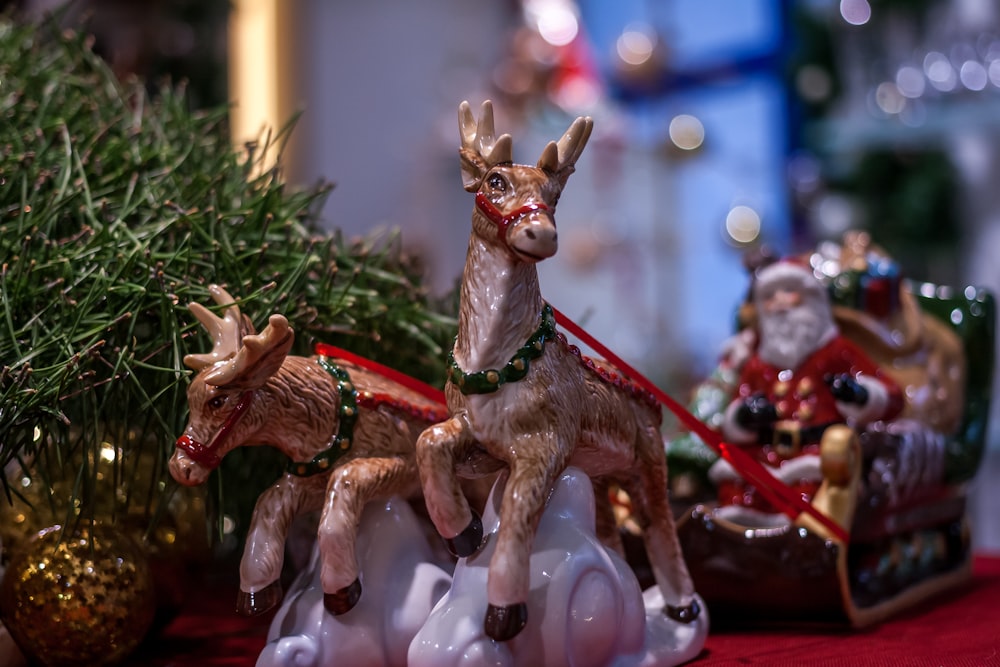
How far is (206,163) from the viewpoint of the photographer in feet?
3.51

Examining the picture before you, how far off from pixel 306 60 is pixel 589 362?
2.87 metres

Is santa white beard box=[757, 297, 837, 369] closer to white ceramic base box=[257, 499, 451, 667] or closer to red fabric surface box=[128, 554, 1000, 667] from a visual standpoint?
red fabric surface box=[128, 554, 1000, 667]

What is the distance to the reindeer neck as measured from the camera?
0.75m

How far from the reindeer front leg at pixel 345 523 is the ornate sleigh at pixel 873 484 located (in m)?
0.34

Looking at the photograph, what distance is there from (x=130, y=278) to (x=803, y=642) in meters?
0.62

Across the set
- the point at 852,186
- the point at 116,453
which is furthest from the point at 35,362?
the point at 852,186

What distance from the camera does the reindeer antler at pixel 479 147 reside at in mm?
754

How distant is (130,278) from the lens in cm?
85

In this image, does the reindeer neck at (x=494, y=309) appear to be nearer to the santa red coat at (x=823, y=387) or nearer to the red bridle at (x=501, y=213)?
the red bridle at (x=501, y=213)

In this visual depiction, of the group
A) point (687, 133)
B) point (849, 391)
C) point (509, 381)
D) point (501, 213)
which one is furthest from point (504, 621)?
point (687, 133)

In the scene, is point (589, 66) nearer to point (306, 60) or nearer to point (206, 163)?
point (306, 60)

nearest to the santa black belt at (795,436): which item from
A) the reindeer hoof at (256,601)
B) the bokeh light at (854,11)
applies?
the reindeer hoof at (256,601)

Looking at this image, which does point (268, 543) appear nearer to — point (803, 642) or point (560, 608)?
point (560, 608)

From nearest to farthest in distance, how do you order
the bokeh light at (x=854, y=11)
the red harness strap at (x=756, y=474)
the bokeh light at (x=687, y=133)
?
the red harness strap at (x=756, y=474) → the bokeh light at (x=854, y=11) → the bokeh light at (x=687, y=133)
